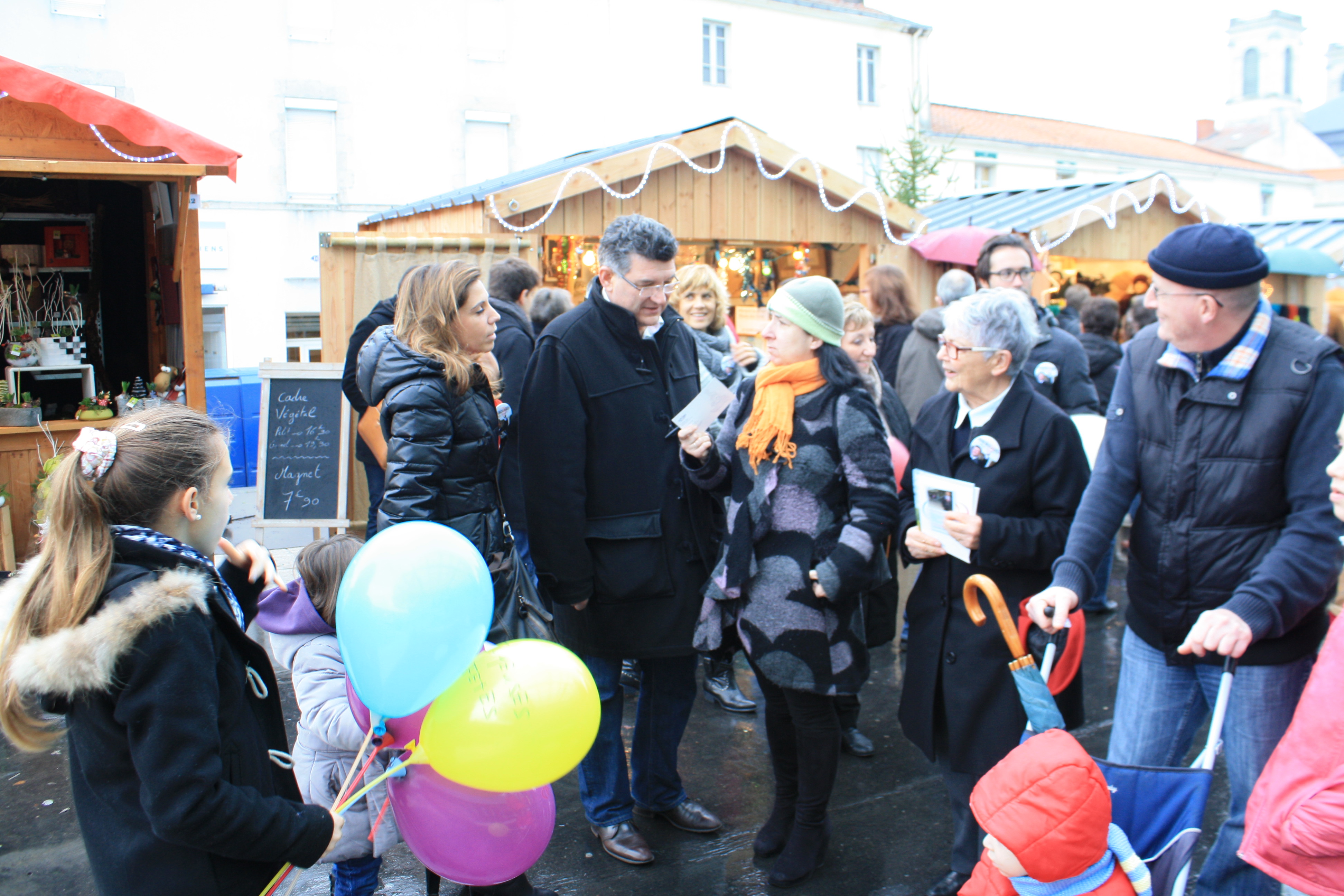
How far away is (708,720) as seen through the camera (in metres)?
4.29

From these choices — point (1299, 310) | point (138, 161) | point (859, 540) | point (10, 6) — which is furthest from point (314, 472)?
point (10, 6)

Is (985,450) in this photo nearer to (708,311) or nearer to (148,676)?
(148,676)

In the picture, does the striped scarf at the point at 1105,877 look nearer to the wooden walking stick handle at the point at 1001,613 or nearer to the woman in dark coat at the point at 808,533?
the wooden walking stick handle at the point at 1001,613

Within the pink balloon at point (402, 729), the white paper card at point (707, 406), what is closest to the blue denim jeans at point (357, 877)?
the pink balloon at point (402, 729)

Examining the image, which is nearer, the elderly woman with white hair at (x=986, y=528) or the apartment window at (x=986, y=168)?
the elderly woman with white hair at (x=986, y=528)

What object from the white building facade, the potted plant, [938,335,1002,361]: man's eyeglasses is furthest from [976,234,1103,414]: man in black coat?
the white building facade

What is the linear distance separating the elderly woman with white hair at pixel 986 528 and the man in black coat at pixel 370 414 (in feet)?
8.14

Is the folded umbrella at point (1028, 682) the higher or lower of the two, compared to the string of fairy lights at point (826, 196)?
lower

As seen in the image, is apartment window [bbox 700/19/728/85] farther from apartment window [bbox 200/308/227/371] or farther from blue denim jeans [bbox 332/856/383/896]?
blue denim jeans [bbox 332/856/383/896]

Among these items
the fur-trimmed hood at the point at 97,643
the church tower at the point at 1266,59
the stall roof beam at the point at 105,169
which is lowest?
the fur-trimmed hood at the point at 97,643

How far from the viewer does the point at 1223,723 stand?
7.62 ft

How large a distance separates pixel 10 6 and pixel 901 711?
20926 mm

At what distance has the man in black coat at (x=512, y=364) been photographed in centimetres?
392

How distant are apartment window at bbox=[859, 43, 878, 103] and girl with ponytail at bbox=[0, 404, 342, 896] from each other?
27408 millimetres
